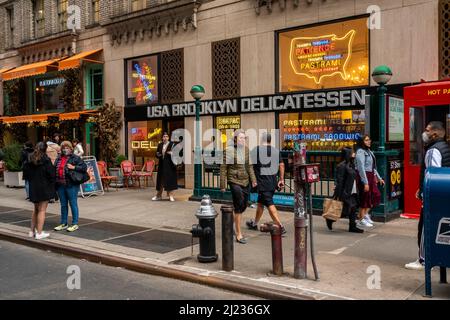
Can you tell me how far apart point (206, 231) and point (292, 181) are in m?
5.51

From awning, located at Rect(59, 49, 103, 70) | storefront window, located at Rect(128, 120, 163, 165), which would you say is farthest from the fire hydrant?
awning, located at Rect(59, 49, 103, 70)

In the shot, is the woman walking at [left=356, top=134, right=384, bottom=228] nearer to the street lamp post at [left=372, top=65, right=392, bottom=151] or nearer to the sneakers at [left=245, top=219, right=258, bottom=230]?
the street lamp post at [left=372, top=65, right=392, bottom=151]

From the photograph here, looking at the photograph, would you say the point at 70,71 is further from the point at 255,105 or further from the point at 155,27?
the point at 255,105

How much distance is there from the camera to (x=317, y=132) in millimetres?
12555

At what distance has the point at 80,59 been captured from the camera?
1722cm

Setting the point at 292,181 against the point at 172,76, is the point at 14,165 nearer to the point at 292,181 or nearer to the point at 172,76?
the point at 172,76

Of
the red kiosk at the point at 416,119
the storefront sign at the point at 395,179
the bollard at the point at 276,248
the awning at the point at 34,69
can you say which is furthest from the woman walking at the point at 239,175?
the awning at the point at 34,69

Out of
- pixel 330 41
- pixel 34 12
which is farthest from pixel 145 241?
pixel 34 12

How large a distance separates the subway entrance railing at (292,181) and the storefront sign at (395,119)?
134 cm

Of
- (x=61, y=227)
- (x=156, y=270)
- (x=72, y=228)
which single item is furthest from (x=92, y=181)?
(x=156, y=270)

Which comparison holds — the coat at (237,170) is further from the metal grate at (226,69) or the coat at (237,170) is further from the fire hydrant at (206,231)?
the metal grate at (226,69)

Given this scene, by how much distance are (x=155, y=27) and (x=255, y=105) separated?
4.97m

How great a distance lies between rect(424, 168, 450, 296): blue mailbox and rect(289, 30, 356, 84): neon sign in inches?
293
